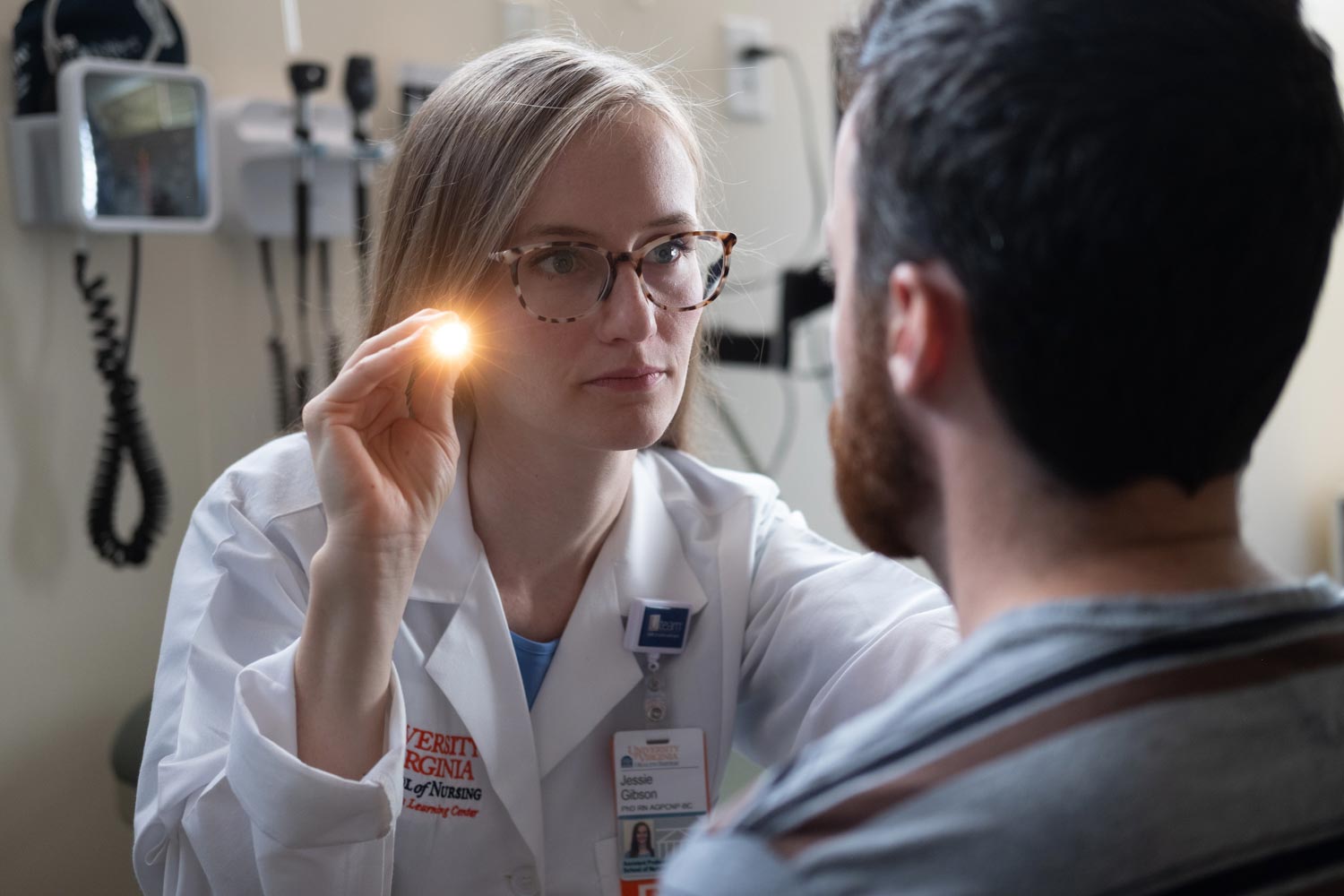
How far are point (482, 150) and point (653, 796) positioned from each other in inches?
29.8

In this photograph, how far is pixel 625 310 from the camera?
139cm

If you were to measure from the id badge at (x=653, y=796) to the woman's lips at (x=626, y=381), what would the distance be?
1.29ft

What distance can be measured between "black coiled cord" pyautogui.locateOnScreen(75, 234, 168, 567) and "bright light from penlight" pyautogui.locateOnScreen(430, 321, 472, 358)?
780 millimetres

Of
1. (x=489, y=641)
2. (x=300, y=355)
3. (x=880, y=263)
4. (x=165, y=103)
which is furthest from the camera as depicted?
(x=300, y=355)

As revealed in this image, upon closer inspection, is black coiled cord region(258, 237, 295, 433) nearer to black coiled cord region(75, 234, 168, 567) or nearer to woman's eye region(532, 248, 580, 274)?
black coiled cord region(75, 234, 168, 567)

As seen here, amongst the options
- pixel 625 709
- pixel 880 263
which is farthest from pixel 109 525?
pixel 880 263

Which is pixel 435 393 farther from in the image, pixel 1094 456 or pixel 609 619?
pixel 1094 456

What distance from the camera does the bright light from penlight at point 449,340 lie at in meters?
1.26

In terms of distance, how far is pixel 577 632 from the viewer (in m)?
1.49

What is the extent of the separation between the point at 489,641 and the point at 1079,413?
0.90 m

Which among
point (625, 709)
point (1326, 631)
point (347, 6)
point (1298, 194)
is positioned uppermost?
point (347, 6)

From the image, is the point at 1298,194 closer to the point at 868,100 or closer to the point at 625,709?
the point at 868,100

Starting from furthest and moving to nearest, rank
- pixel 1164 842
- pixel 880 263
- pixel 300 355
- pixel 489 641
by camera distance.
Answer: pixel 300 355 < pixel 489 641 < pixel 880 263 < pixel 1164 842

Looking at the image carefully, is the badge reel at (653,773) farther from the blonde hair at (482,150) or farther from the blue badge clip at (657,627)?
the blonde hair at (482,150)
